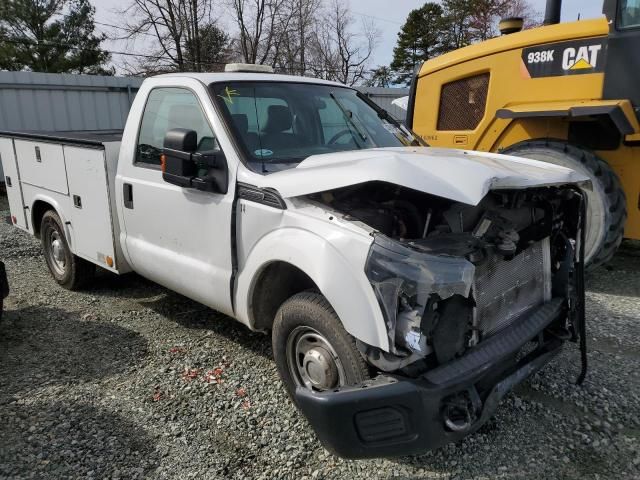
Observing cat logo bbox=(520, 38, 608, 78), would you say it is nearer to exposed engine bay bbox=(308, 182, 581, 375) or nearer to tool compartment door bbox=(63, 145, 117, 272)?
exposed engine bay bbox=(308, 182, 581, 375)

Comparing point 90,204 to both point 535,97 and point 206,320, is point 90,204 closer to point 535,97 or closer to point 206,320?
point 206,320

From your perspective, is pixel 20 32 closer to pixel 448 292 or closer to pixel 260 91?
pixel 260 91

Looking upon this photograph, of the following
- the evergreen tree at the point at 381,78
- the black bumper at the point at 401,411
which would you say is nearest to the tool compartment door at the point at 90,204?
the black bumper at the point at 401,411

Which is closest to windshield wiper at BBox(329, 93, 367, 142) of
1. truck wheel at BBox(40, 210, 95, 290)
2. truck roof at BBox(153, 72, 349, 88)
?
truck roof at BBox(153, 72, 349, 88)

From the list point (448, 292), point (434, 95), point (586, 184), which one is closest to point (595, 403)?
point (586, 184)

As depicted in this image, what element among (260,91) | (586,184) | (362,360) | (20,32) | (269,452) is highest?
(20,32)

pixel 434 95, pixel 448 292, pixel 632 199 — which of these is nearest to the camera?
pixel 448 292

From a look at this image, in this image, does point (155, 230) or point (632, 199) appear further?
point (632, 199)

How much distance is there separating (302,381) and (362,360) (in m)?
0.62

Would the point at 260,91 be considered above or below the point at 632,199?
above

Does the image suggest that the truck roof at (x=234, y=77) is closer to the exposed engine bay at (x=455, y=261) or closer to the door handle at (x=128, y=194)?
the door handle at (x=128, y=194)

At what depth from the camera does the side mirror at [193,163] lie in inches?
129

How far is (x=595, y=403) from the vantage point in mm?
3254

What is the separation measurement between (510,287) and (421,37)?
46536 millimetres
